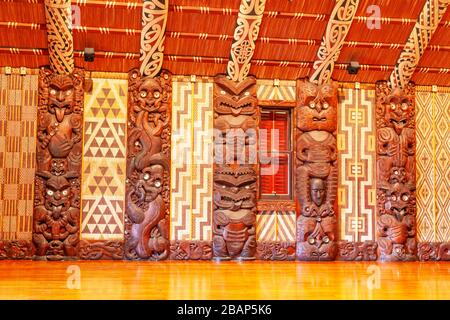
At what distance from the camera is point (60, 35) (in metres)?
9.10

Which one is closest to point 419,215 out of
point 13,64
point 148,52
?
point 148,52

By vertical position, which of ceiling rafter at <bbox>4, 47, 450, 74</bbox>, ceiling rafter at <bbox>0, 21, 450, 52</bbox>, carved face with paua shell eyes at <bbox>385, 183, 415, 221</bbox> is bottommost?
carved face with paua shell eyes at <bbox>385, 183, 415, 221</bbox>

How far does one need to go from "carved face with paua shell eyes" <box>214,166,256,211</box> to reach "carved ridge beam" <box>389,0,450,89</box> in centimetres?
299

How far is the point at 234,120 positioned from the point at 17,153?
3414 mm

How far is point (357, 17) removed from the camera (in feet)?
31.7

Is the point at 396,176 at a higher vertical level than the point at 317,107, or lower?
lower

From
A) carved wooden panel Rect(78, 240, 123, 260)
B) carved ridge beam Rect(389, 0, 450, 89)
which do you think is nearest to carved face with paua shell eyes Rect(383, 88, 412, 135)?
carved ridge beam Rect(389, 0, 450, 89)

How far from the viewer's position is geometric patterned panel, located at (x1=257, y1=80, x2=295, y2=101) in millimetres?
10305

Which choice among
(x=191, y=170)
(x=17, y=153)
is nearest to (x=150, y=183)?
(x=191, y=170)

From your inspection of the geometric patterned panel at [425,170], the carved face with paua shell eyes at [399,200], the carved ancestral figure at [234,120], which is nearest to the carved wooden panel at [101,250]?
the carved ancestral figure at [234,120]

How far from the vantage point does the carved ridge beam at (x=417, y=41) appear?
9.48 metres

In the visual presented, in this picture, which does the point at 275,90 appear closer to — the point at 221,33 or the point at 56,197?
the point at 221,33

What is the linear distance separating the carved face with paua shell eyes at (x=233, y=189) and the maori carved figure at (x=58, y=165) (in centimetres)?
217

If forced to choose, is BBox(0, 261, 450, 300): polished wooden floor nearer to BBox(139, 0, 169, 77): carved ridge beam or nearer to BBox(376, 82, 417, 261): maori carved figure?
BBox(376, 82, 417, 261): maori carved figure
